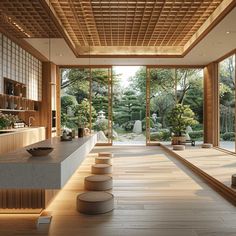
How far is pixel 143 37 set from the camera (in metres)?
8.26

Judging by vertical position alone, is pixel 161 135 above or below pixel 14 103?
below

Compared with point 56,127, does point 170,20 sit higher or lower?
higher

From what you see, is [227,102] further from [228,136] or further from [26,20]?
[26,20]

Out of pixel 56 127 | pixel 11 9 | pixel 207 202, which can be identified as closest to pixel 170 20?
pixel 11 9

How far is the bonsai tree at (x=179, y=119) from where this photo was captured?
1045 centimetres

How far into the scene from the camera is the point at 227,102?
9523 mm

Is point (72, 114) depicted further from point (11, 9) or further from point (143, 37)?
point (11, 9)

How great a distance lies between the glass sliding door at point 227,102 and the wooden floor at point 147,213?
4.38 m

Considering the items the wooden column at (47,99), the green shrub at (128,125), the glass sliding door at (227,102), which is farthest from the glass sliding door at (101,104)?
the glass sliding door at (227,102)

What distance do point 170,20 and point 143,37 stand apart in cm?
156

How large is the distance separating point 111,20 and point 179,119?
492 centimetres

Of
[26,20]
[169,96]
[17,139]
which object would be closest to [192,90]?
[169,96]

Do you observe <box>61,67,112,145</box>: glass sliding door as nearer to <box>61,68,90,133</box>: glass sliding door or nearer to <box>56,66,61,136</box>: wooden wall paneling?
<box>61,68,90,133</box>: glass sliding door

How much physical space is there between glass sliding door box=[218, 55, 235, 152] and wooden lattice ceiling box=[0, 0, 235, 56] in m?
1.70
